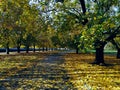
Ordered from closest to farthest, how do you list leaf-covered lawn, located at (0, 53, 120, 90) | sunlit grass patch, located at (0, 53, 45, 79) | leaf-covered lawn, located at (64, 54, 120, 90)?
leaf-covered lawn, located at (0, 53, 120, 90)
leaf-covered lawn, located at (64, 54, 120, 90)
sunlit grass patch, located at (0, 53, 45, 79)

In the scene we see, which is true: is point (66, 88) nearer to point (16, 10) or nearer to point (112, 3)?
point (112, 3)

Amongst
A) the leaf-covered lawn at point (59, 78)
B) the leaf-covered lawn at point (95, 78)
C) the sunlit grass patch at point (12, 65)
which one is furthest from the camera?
the sunlit grass patch at point (12, 65)

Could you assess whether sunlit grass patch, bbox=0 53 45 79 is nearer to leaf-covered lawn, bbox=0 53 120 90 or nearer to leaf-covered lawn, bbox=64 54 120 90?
leaf-covered lawn, bbox=0 53 120 90

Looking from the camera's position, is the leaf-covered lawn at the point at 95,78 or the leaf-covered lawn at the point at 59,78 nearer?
the leaf-covered lawn at the point at 59,78

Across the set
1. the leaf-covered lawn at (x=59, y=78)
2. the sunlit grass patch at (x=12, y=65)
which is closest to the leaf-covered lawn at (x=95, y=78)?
the leaf-covered lawn at (x=59, y=78)

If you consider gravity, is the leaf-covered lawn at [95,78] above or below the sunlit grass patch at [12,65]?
below

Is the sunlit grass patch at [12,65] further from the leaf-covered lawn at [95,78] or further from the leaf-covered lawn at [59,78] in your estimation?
the leaf-covered lawn at [95,78]

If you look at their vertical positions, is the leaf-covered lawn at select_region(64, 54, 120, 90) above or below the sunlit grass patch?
below

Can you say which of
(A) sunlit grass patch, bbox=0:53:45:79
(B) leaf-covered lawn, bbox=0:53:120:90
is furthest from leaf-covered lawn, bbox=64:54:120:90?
(A) sunlit grass patch, bbox=0:53:45:79

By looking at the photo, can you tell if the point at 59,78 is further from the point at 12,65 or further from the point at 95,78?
the point at 12,65

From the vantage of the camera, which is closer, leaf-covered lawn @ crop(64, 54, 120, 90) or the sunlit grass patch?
leaf-covered lawn @ crop(64, 54, 120, 90)

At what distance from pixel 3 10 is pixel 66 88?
57.9 feet

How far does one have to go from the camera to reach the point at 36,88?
40.6ft

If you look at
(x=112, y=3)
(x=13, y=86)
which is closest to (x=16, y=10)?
(x=112, y=3)
